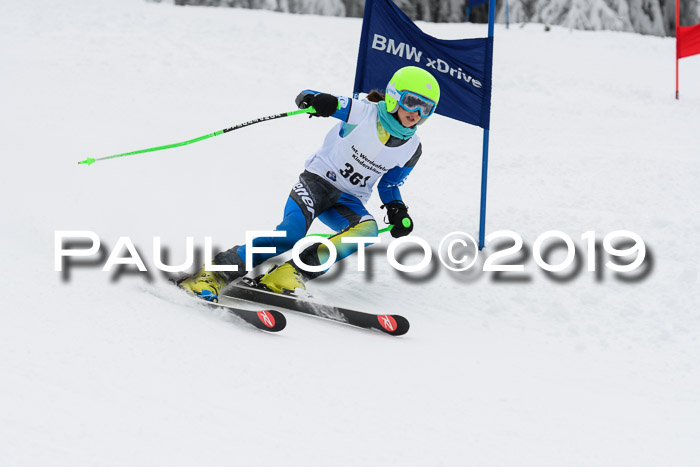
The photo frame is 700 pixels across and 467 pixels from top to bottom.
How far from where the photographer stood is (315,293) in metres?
5.02

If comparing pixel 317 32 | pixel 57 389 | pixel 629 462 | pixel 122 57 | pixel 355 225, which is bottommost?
pixel 629 462

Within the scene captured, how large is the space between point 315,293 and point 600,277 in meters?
2.12

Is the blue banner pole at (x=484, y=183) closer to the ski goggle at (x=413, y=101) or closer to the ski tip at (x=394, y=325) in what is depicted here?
the ski goggle at (x=413, y=101)

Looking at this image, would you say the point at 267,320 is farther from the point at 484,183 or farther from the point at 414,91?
the point at 484,183

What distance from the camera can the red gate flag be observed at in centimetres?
1009

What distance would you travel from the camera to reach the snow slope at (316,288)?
2.61 meters

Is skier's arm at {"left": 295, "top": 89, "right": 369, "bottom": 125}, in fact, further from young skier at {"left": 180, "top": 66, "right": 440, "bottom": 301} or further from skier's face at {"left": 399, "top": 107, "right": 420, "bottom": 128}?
skier's face at {"left": 399, "top": 107, "right": 420, "bottom": 128}

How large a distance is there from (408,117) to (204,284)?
62.6 inches

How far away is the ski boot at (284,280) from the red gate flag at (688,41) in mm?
7978

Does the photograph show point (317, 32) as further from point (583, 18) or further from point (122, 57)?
point (583, 18)

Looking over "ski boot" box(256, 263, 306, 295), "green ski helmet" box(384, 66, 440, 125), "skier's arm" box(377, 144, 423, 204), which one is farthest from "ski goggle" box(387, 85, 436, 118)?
"ski boot" box(256, 263, 306, 295)

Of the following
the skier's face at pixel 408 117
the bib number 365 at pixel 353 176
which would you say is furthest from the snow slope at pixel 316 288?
the skier's face at pixel 408 117

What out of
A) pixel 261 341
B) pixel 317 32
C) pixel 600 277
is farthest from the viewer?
pixel 317 32

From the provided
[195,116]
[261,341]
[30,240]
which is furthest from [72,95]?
[261,341]
